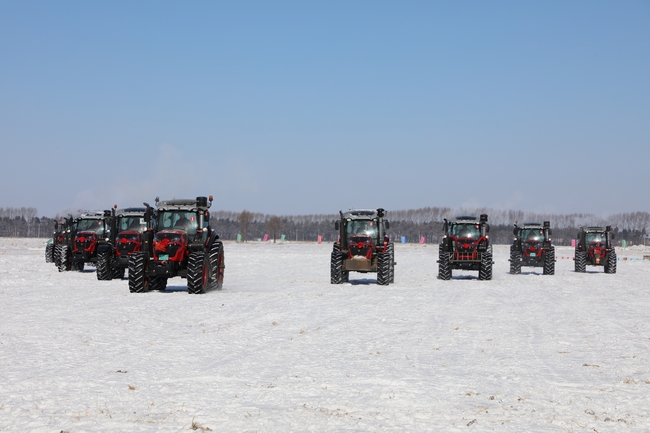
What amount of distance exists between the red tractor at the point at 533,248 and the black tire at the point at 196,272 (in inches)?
701

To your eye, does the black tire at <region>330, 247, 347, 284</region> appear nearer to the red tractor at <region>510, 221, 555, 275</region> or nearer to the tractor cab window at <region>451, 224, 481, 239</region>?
the tractor cab window at <region>451, 224, 481, 239</region>

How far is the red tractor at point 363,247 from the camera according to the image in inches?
979

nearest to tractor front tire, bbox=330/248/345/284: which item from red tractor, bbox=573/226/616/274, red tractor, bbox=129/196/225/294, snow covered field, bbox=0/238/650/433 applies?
red tractor, bbox=129/196/225/294

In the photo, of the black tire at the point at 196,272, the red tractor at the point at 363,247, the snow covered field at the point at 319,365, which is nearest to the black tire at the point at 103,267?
the black tire at the point at 196,272

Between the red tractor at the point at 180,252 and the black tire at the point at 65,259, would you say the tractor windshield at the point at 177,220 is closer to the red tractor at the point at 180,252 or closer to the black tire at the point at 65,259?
the red tractor at the point at 180,252

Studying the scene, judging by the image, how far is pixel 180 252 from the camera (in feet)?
67.4

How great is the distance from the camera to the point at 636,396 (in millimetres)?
7820

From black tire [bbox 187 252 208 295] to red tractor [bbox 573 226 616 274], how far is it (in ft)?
73.7

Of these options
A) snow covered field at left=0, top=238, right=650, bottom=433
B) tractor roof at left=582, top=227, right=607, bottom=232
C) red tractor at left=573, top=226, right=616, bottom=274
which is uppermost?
tractor roof at left=582, top=227, right=607, bottom=232

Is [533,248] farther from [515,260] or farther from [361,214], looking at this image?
[361,214]

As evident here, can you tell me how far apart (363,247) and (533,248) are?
11907mm

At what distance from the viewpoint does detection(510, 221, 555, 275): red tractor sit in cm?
3312

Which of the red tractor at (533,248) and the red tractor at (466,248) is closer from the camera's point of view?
the red tractor at (466,248)

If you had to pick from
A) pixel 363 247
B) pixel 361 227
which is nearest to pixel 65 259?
pixel 361 227
